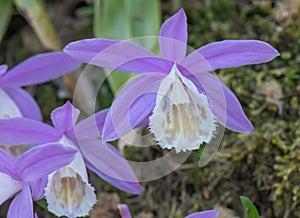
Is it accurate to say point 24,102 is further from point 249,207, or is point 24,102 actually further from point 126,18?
point 249,207

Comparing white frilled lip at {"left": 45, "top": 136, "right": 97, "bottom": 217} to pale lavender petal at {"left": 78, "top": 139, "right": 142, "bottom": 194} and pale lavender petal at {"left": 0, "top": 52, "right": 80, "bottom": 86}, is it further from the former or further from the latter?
pale lavender petal at {"left": 0, "top": 52, "right": 80, "bottom": 86}

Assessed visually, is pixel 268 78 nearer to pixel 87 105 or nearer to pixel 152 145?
pixel 152 145

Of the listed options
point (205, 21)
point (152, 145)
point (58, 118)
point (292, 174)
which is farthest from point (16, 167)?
point (205, 21)

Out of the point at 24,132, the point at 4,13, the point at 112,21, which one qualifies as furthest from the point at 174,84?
the point at 4,13

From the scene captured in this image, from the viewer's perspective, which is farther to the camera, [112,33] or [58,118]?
[112,33]

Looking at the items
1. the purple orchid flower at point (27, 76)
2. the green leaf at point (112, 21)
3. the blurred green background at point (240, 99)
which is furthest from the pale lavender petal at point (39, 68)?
the green leaf at point (112, 21)

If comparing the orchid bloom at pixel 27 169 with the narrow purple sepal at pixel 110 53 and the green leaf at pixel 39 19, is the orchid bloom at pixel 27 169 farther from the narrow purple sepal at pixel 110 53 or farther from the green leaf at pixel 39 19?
the green leaf at pixel 39 19

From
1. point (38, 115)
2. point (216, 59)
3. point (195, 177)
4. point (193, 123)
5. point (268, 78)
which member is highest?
point (216, 59)
